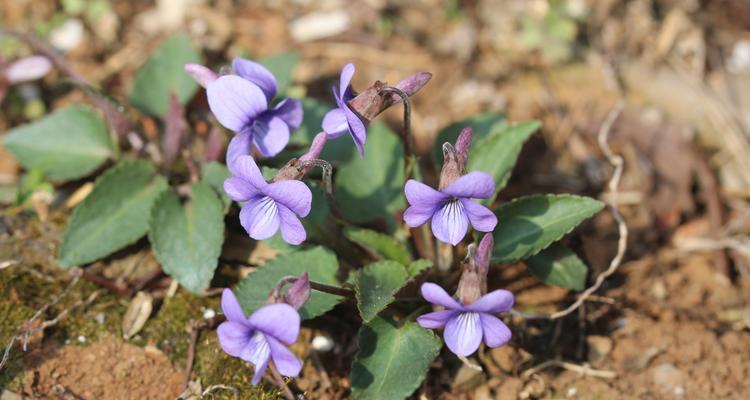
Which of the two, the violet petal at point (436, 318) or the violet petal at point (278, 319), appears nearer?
the violet petal at point (278, 319)

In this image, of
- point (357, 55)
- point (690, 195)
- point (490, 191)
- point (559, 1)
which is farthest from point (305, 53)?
point (490, 191)

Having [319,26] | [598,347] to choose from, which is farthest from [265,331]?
[319,26]

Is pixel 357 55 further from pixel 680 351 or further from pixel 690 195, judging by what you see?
pixel 680 351

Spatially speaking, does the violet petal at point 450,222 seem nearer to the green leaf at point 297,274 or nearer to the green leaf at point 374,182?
the green leaf at point 297,274

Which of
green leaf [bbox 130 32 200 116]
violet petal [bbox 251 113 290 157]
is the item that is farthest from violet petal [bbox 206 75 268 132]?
green leaf [bbox 130 32 200 116]

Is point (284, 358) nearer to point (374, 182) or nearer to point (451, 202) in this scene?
point (451, 202)

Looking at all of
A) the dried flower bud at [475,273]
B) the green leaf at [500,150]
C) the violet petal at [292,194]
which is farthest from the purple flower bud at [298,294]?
the green leaf at [500,150]
